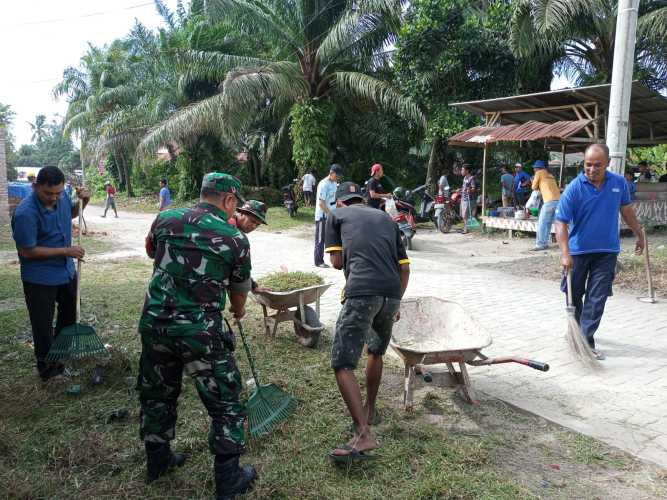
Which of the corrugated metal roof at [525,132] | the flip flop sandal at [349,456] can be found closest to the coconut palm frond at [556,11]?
the corrugated metal roof at [525,132]

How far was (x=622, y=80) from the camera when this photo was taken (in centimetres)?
753

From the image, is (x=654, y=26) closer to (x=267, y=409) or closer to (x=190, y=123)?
(x=190, y=123)

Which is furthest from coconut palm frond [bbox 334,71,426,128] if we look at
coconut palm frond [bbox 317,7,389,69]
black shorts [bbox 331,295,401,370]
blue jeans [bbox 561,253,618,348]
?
black shorts [bbox 331,295,401,370]

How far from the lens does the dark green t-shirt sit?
325cm

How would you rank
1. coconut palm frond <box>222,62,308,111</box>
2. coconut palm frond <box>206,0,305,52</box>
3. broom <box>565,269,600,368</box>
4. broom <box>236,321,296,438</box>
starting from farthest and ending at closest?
coconut palm frond <box>206,0,305,52</box> < coconut palm frond <box>222,62,308,111</box> < broom <box>565,269,600,368</box> < broom <box>236,321,296,438</box>

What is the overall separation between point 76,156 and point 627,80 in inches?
2596

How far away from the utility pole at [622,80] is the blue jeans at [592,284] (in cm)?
338

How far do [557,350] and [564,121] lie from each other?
967 cm

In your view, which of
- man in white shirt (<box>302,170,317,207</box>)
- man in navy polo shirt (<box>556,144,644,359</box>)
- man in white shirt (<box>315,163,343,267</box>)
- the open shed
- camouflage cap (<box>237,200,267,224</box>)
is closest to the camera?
camouflage cap (<box>237,200,267,224</box>)

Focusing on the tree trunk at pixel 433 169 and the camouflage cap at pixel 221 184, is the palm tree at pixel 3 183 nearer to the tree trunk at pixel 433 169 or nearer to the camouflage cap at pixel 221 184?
the tree trunk at pixel 433 169

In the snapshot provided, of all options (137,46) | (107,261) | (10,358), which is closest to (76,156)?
(137,46)

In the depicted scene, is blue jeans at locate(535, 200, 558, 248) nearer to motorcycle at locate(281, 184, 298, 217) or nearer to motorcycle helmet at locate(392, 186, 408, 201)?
motorcycle helmet at locate(392, 186, 408, 201)

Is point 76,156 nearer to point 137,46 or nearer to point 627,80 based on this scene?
point 137,46

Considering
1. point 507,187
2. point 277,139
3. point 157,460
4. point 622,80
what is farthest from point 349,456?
point 277,139
